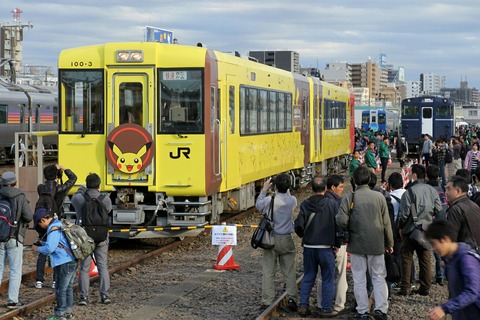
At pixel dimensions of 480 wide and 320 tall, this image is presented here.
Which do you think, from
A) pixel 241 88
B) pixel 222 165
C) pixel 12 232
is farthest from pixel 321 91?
pixel 12 232

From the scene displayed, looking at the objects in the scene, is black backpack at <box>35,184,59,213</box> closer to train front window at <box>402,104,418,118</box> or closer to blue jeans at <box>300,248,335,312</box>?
blue jeans at <box>300,248,335,312</box>

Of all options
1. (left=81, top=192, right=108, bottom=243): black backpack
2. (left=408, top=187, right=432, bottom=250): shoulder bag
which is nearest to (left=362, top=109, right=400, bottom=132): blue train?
(left=408, top=187, right=432, bottom=250): shoulder bag

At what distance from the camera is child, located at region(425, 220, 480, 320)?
547 cm

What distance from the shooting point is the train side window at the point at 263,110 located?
17.7 metres

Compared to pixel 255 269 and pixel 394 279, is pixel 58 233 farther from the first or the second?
pixel 255 269

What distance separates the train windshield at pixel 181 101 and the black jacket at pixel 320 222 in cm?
479

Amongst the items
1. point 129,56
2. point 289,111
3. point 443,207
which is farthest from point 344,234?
point 289,111

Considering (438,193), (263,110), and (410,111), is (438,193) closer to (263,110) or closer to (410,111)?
(263,110)

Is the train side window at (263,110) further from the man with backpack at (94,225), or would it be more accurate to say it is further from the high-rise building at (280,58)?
the man with backpack at (94,225)

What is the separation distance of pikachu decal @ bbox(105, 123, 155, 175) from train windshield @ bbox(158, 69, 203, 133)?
34 cm

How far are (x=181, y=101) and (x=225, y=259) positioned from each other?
2.79m

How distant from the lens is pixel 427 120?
150ft

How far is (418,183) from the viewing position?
10.1m

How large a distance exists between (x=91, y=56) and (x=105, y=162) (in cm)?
178
